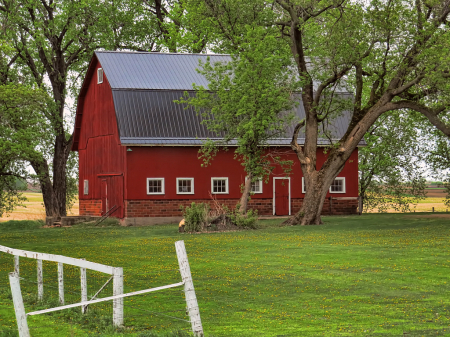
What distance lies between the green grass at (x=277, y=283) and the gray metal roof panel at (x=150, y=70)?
1310cm

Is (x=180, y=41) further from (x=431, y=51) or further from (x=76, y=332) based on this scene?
(x=76, y=332)

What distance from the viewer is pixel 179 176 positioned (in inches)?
1441

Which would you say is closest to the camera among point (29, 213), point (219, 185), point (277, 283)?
point (277, 283)

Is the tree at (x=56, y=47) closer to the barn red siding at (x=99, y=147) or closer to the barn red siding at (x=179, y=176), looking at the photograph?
the barn red siding at (x=99, y=147)

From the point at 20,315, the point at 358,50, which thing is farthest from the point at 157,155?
the point at 20,315

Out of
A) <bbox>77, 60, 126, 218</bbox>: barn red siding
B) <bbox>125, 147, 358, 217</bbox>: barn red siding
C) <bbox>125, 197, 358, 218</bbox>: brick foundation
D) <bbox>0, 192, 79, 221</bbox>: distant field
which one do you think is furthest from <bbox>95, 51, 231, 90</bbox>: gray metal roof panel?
<bbox>0, 192, 79, 221</bbox>: distant field

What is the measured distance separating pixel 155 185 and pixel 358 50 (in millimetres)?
12730

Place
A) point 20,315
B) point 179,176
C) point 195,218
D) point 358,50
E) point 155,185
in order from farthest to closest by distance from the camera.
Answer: point 179,176 < point 155,185 < point 358,50 < point 195,218 < point 20,315

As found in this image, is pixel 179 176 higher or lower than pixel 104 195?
higher

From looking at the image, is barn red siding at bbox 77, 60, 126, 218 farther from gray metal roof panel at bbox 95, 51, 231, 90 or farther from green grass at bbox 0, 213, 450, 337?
green grass at bbox 0, 213, 450, 337

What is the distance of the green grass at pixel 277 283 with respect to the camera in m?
9.92

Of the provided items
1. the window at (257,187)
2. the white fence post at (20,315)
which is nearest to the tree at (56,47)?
the window at (257,187)

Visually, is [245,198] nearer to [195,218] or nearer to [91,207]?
[195,218]

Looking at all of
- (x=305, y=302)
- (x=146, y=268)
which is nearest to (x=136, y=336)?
(x=305, y=302)
